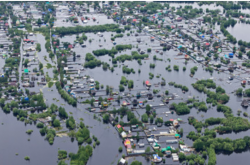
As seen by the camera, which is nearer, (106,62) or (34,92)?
(34,92)

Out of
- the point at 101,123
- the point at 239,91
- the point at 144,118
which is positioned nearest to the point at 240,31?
the point at 239,91

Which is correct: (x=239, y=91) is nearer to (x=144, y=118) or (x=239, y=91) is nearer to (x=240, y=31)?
(x=144, y=118)

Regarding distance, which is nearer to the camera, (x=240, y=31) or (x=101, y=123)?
(x=101, y=123)

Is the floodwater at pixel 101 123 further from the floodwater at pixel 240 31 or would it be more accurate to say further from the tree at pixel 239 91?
the floodwater at pixel 240 31

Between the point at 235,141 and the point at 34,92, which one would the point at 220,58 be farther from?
the point at 34,92

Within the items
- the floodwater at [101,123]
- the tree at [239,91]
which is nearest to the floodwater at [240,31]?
the floodwater at [101,123]

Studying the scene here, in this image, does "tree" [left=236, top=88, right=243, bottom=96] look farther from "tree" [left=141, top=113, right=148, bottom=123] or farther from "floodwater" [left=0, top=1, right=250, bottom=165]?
"tree" [left=141, top=113, right=148, bottom=123]

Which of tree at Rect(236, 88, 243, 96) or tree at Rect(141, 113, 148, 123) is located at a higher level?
tree at Rect(236, 88, 243, 96)

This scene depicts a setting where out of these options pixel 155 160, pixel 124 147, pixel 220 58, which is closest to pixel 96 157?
pixel 124 147

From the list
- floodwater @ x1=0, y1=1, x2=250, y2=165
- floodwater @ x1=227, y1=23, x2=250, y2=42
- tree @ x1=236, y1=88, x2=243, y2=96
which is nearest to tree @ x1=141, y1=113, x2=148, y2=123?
floodwater @ x1=0, y1=1, x2=250, y2=165

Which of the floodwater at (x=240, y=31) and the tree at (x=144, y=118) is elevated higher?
the floodwater at (x=240, y=31)

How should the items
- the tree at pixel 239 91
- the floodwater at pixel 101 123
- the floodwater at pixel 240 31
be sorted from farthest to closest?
the floodwater at pixel 240 31, the tree at pixel 239 91, the floodwater at pixel 101 123
